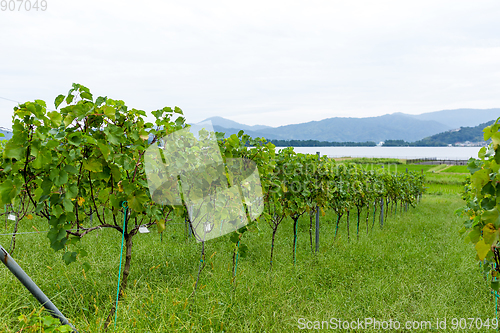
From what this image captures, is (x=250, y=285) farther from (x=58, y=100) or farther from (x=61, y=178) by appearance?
(x=58, y=100)

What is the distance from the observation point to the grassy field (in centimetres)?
277

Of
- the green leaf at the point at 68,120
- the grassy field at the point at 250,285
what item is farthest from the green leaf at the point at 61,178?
the grassy field at the point at 250,285

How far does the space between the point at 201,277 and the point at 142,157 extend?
2.03 metres

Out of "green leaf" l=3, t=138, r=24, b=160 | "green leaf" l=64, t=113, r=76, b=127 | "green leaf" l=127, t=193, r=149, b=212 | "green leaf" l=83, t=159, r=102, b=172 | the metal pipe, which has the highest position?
"green leaf" l=64, t=113, r=76, b=127

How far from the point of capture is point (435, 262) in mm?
4988

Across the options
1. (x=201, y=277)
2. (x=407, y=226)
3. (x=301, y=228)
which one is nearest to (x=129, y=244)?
(x=201, y=277)

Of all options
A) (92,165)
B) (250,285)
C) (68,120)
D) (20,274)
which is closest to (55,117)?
(68,120)

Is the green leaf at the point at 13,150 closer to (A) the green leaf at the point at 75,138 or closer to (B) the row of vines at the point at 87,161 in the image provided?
(B) the row of vines at the point at 87,161

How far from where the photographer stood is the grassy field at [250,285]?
277cm

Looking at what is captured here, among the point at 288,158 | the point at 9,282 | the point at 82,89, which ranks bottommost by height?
the point at 9,282

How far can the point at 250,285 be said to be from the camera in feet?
11.5

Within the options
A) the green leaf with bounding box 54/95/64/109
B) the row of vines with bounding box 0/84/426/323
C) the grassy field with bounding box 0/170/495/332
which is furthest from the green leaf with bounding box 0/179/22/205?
the grassy field with bounding box 0/170/495/332

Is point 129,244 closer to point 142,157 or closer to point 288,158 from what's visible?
point 142,157

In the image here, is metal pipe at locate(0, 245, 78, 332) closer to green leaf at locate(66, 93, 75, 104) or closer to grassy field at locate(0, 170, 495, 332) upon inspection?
grassy field at locate(0, 170, 495, 332)
